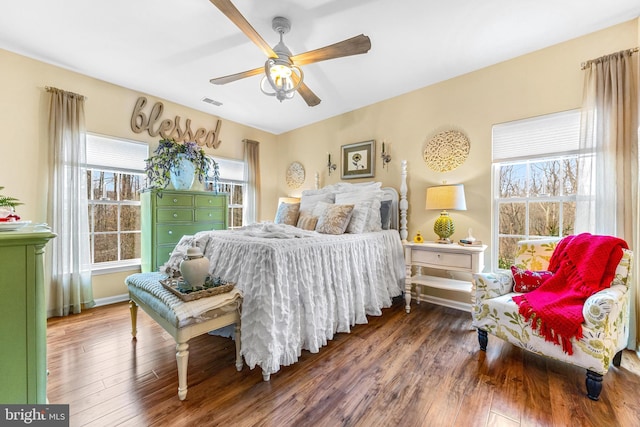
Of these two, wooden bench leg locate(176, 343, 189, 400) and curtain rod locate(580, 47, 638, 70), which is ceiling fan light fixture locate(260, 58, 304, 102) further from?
curtain rod locate(580, 47, 638, 70)

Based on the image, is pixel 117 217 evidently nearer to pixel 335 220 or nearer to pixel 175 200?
pixel 175 200

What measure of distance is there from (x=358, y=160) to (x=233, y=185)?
2.17 metres

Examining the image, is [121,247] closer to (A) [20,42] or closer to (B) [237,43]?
(A) [20,42]

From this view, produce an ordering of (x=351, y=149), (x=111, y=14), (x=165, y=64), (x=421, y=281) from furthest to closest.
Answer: (x=351, y=149) < (x=421, y=281) < (x=165, y=64) < (x=111, y=14)

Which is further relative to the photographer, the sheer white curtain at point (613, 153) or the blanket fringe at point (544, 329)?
the sheer white curtain at point (613, 153)

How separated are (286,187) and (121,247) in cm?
268

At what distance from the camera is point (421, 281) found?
3.07 metres

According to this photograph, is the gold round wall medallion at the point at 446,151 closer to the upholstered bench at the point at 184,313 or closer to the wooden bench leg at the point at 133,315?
the upholstered bench at the point at 184,313

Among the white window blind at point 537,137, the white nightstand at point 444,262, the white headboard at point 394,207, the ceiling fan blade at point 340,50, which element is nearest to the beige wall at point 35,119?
the ceiling fan blade at point 340,50

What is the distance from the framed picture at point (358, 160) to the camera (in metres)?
3.85

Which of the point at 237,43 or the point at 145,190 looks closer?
the point at 237,43

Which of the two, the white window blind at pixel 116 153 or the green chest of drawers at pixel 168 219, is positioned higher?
the white window blind at pixel 116 153

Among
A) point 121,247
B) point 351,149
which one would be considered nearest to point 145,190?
point 121,247

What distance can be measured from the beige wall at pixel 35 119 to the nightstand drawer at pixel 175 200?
96 cm
